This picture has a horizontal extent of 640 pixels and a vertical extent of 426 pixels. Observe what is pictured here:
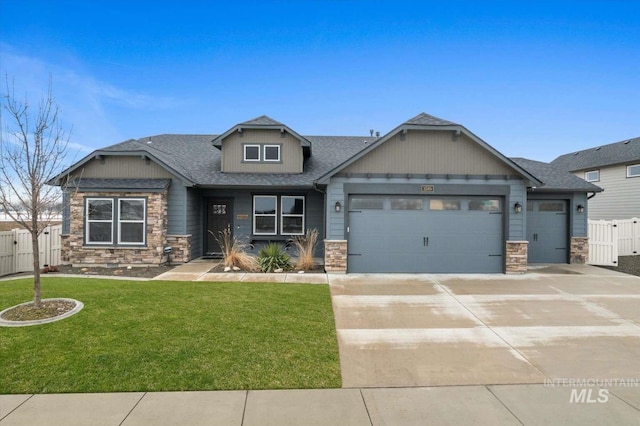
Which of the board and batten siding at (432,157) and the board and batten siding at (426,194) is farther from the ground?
the board and batten siding at (432,157)

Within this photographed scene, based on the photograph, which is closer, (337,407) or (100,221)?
(337,407)

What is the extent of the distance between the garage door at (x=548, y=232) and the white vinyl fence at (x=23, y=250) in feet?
57.1

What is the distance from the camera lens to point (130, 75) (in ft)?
63.2

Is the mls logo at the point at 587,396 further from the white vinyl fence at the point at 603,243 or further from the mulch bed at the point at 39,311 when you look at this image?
the white vinyl fence at the point at 603,243

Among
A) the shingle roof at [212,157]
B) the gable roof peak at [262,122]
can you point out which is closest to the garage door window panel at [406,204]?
the shingle roof at [212,157]

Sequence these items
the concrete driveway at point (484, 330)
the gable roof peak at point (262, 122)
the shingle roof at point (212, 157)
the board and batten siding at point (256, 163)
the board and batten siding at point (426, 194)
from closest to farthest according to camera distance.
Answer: the concrete driveway at point (484, 330)
the board and batten siding at point (426, 194)
the shingle roof at point (212, 157)
the gable roof peak at point (262, 122)
the board and batten siding at point (256, 163)

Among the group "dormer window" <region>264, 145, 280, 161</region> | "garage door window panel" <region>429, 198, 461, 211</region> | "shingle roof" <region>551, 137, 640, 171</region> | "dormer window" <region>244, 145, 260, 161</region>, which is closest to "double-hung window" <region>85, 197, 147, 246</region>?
"dormer window" <region>244, 145, 260, 161</region>

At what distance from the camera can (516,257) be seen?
10305 mm

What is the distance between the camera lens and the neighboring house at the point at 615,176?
18562 millimetres

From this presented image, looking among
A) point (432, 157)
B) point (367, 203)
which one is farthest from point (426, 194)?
point (367, 203)

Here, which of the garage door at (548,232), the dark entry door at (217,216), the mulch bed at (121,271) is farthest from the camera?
the dark entry door at (217,216)

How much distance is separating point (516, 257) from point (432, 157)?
4.20 meters

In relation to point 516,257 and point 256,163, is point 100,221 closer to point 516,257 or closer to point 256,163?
point 256,163
